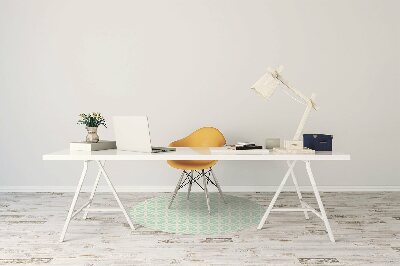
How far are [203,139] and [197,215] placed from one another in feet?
3.12

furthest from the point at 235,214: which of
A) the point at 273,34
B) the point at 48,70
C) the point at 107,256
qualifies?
the point at 48,70

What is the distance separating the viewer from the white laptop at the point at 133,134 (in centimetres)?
280

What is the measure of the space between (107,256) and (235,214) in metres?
1.44

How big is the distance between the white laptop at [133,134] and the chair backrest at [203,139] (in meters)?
1.23

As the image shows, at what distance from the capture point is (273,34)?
481 centimetres

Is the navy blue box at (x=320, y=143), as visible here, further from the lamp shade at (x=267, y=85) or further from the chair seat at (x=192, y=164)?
the chair seat at (x=192, y=164)

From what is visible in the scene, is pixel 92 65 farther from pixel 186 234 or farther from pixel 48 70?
pixel 186 234

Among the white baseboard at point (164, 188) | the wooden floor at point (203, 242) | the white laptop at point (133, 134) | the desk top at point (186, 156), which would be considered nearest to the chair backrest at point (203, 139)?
the white baseboard at point (164, 188)

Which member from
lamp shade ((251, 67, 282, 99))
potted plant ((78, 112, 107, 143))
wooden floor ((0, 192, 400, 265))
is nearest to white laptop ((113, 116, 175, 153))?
potted plant ((78, 112, 107, 143))

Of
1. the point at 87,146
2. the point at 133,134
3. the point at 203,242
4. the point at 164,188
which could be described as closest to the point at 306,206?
the point at 203,242

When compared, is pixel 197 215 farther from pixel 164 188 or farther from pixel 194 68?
pixel 194 68

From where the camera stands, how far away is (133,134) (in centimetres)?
291

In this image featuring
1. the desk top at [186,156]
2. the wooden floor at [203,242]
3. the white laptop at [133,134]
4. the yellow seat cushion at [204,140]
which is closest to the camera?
the wooden floor at [203,242]

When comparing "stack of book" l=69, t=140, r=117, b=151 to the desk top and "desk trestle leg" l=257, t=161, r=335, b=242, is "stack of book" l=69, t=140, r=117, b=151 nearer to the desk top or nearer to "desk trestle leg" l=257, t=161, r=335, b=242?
the desk top
